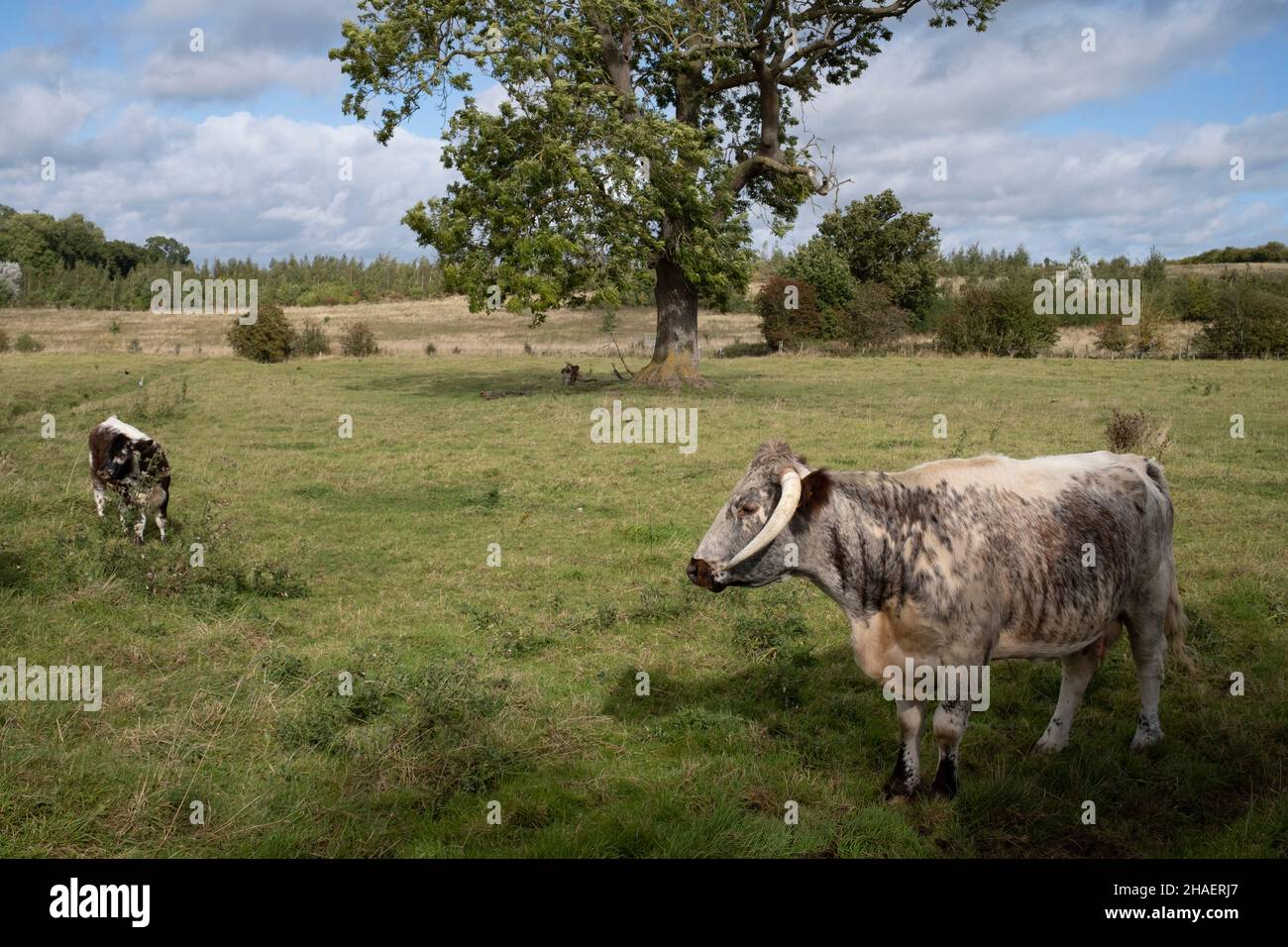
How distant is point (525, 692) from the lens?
7.27 meters

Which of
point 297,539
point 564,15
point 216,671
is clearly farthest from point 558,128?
point 216,671

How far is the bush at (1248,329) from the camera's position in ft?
145

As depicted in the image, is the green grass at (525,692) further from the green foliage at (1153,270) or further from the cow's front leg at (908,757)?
the green foliage at (1153,270)

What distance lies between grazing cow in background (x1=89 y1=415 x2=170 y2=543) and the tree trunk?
19.1 meters

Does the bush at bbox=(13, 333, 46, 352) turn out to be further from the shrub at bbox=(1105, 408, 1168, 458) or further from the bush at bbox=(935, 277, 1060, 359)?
the shrub at bbox=(1105, 408, 1168, 458)

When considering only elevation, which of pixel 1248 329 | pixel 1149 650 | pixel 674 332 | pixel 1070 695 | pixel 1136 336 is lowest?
pixel 1070 695

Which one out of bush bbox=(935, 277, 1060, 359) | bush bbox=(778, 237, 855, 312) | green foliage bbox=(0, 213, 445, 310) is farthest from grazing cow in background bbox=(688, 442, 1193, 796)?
green foliage bbox=(0, 213, 445, 310)

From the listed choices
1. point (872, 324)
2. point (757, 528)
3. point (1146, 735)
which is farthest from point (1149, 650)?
point (872, 324)

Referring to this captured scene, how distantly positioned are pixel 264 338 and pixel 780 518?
42.5 m

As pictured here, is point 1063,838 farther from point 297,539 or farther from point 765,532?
point 297,539

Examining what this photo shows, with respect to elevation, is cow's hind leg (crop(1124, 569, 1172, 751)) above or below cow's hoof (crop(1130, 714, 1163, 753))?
above

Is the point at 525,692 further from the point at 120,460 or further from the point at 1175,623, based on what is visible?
the point at 120,460

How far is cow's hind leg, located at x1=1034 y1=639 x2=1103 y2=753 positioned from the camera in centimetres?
650

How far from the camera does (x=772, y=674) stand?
7602 millimetres
